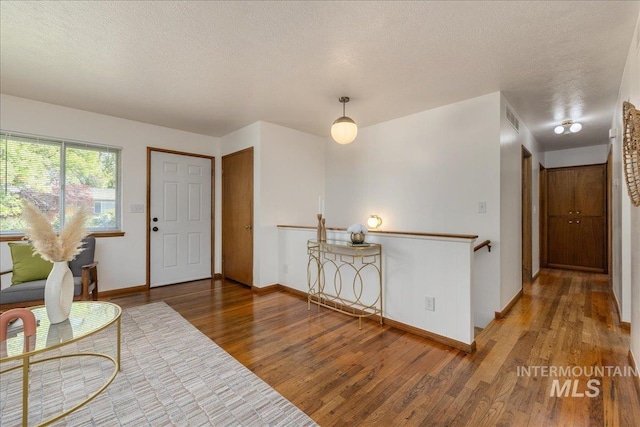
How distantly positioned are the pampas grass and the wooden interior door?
2310mm

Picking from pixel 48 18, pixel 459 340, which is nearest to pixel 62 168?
pixel 48 18

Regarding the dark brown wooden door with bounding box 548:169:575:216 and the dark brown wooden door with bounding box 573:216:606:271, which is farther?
the dark brown wooden door with bounding box 548:169:575:216

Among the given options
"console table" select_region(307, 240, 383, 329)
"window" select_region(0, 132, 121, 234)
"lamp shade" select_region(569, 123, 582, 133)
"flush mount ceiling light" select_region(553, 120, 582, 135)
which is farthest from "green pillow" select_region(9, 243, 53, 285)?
"lamp shade" select_region(569, 123, 582, 133)

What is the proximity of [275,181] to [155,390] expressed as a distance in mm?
2827

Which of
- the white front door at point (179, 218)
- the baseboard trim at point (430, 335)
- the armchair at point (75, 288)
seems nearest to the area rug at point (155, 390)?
the armchair at point (75, 288)

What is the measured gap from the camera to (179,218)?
4363 millimetres

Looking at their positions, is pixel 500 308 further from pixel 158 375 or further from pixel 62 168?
pixel 62 168

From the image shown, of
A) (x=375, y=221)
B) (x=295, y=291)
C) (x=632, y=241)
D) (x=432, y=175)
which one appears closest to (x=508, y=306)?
(x=632, y=241)

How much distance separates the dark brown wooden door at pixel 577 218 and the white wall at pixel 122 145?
6.93m

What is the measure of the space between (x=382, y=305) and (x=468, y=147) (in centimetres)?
197

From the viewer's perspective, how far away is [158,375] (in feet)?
6.22

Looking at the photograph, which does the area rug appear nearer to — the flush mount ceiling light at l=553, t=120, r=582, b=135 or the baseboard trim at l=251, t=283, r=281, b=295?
the baseboard trim at l=251, t=283, r=281, b=295

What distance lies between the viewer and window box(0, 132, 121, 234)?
122 inches

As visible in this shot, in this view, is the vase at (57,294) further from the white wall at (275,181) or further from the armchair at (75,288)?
the white wall at (275,181)
